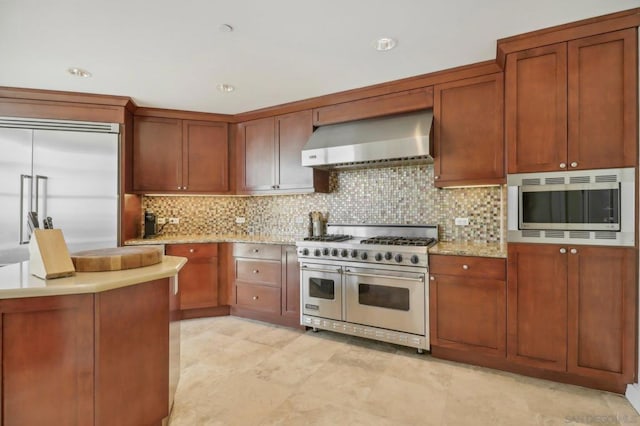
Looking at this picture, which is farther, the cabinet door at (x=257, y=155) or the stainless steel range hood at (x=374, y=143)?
the cabinet door at (x=257, y=155)

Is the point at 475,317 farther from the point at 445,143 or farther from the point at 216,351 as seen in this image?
the point at 216,351

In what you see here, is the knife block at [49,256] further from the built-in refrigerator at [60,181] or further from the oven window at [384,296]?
the oven window at [384,296]

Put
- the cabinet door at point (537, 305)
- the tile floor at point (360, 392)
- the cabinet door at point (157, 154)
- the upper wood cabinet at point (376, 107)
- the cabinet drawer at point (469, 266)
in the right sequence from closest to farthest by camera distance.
Answer: the tile floor at point (360, 392) → the cabinet door at point (537, 305) → the cabinet drawer at point (469, 266) → the upper wood cabinet at point (376, 107) → the cabinet door at point (157, 154)

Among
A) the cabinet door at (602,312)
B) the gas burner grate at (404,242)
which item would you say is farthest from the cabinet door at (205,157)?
the cabinet door at (602,312)

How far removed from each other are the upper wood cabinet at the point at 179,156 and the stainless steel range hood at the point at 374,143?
1341 mm

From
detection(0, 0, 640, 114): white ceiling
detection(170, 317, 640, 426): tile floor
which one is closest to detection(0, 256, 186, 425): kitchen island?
detection(170, 317, 640, 426): tile floor

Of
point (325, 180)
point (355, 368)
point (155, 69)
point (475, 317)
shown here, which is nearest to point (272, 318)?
point (355, 368)

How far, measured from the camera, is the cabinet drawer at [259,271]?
135 inches

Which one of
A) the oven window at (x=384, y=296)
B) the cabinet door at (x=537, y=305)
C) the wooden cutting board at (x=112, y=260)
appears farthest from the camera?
the oven window at (x=384, y=296)

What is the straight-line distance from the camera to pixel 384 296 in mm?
2816

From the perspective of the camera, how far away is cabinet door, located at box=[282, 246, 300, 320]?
10.8 feet

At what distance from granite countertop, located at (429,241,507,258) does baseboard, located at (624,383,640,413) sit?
1.03m

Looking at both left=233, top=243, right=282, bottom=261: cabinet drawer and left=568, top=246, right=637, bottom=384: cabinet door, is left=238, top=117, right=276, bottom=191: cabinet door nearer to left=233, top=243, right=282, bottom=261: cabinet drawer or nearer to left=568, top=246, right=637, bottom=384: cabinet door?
left=233, top=243, right=282, bottom=261: cabinet drawer

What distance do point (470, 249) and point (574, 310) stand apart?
0.76 meters
